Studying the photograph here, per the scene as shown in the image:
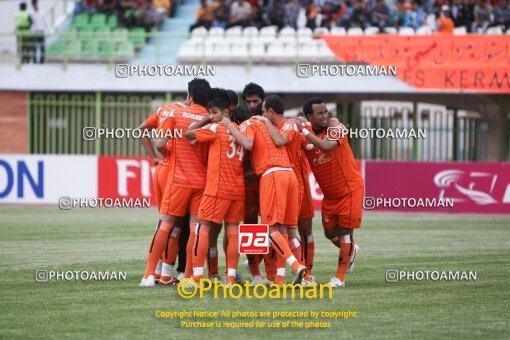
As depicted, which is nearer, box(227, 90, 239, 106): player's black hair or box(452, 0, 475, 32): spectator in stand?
box(227, 90, 239, 106): player's black hair

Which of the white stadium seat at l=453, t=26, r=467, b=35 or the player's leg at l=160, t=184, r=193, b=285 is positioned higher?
the player's leg at l=160, t=184, r=193, b=285

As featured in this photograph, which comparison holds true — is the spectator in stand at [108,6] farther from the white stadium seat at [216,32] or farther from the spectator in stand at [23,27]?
the white stadium seat at [216,32]

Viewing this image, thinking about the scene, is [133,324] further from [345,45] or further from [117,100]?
[117,100]

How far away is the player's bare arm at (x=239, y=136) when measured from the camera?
1227 centimetres

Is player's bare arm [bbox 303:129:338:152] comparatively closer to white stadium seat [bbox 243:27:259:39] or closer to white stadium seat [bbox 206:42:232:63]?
white stadium seat [bbox 206:42:232:63]

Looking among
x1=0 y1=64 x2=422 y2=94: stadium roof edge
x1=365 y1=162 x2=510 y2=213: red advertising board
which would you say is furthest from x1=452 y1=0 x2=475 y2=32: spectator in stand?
x1=365 y1=162 x2=510 y2=213: red advertising board

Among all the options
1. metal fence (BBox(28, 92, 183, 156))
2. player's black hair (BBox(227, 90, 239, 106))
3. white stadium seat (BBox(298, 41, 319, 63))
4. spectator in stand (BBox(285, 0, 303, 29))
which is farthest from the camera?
spectator in stand (BBox(285, 0, 303, 29))

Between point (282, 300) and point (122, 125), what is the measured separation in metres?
21.0

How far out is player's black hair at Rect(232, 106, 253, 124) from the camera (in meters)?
13.2

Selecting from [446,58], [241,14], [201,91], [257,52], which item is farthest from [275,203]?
[241,14]

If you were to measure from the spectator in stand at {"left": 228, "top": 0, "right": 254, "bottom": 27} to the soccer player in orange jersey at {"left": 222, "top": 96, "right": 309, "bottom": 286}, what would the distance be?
20.3 meters

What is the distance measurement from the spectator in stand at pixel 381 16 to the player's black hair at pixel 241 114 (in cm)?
1787

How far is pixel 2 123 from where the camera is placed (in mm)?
32250

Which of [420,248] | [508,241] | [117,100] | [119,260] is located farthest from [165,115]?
[117,100]
